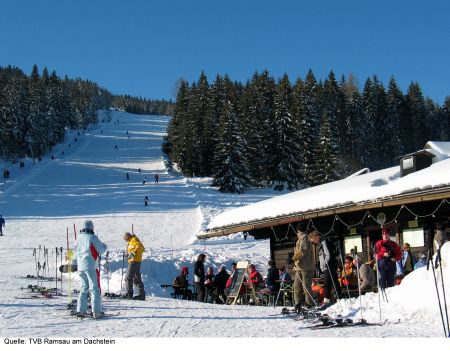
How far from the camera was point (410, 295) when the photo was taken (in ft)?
26.2

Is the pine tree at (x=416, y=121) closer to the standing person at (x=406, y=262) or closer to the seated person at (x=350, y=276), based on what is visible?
the standing person at (x=406, y=262)

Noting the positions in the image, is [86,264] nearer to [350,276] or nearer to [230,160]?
[350,276]

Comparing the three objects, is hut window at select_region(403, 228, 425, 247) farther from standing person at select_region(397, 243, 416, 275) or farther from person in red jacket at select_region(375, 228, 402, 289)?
person in red jacket at select_region(375, 228, 402, 289)

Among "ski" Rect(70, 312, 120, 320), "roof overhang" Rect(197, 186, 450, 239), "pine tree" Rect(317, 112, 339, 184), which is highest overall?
"pine tree" Rect(317, 112, 339, 184)

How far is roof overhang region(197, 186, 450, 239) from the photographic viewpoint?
11.4 meters

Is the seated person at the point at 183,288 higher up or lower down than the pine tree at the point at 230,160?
lower down

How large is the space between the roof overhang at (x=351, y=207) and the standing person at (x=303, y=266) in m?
3.33

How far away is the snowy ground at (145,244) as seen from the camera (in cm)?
737

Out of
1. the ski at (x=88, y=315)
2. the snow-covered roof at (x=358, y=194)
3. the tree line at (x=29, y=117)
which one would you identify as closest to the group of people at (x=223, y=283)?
A: the snow-covered roof at (x=358, y=194)

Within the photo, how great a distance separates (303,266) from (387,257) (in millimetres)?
1542

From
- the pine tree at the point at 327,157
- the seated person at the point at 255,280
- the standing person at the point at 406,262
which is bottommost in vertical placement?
the seated person at the point at 255,280

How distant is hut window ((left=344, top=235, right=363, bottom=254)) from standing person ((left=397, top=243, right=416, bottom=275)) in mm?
2119

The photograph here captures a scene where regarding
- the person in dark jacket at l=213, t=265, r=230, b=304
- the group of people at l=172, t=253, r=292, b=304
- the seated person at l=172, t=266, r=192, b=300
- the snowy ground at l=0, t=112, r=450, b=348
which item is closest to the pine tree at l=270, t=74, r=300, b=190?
the snowy ground at l=0, t=112, r=450, b=348

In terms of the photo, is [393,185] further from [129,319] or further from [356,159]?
[356,159]
